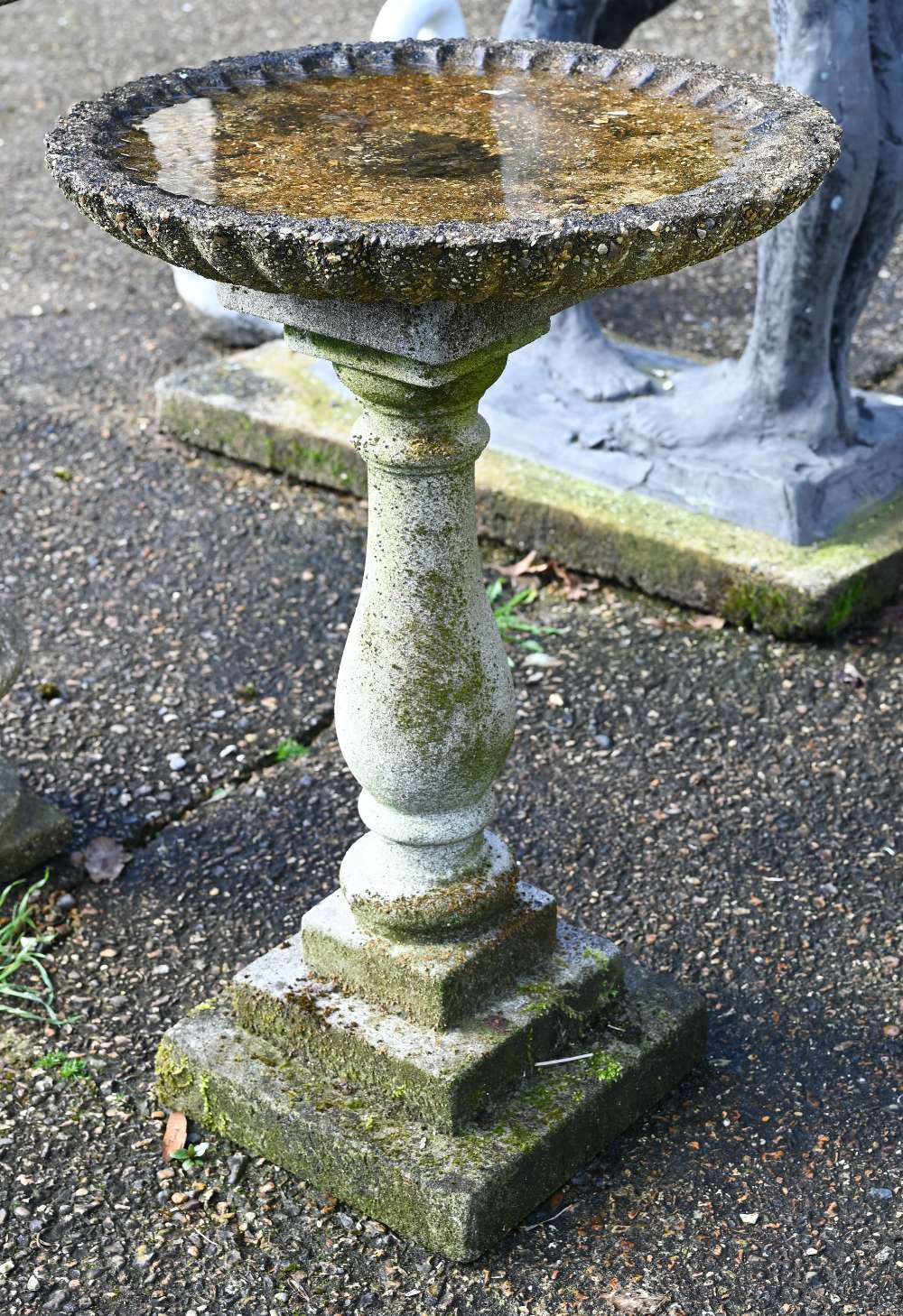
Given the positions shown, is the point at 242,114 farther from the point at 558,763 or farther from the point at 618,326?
the point at 618,326

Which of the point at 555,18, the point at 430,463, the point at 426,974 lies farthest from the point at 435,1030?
the point at 555,18

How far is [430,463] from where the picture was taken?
7.73 ft

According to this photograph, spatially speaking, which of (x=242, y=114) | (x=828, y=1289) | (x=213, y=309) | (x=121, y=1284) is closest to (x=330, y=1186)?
(x=121, y=1284)

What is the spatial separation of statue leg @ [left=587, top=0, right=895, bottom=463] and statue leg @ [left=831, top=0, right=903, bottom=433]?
0.03m

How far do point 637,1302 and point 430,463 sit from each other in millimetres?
1221

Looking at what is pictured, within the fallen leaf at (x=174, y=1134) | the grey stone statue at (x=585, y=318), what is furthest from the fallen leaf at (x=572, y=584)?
the fallen leaf at (x=174, y=1134)

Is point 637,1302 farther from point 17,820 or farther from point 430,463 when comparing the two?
point 17,820

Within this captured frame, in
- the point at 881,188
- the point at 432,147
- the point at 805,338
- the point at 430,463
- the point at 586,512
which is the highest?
the point at 432,147

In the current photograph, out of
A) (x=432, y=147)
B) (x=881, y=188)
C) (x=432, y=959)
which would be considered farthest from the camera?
(x=881, y=188)

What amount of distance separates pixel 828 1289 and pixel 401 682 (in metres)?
1.06

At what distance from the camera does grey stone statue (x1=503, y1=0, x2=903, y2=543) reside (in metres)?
3.77

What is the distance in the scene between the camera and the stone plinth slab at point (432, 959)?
256 centimetres

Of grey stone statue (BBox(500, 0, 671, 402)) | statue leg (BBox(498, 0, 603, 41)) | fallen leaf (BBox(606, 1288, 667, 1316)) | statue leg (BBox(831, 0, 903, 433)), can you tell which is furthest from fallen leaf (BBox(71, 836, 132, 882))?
statue leg (BBox(498, 0, 603, 41))

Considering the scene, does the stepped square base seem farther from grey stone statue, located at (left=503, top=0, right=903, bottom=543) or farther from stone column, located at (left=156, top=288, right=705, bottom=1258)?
grey stone statue, located at (left=503, top=0, right=903, bottom=543)
